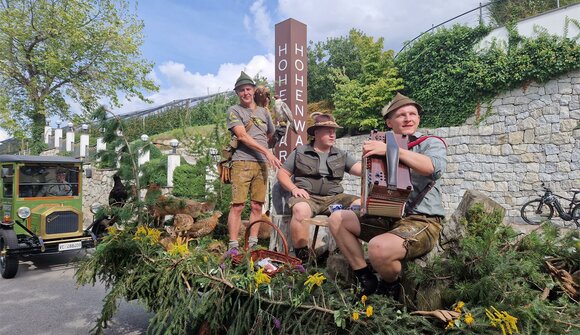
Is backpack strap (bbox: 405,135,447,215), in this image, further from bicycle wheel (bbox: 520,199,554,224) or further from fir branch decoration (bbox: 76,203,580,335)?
bicycle wheel (bbox: 520,199,554,224)

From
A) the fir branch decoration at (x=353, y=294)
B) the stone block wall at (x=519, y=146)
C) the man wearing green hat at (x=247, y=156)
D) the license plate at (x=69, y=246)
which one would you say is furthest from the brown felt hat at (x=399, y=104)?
the stone block wall at (x=519, y=146)

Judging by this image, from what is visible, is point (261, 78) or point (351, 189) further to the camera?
point (351, 189)

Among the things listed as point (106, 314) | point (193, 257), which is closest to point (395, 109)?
point (193, 257)

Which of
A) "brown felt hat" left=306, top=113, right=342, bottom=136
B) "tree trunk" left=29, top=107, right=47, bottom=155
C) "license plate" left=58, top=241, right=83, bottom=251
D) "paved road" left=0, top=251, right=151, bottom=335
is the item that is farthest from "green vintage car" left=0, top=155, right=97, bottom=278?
"tree trunk" left=29, top=107, right=47, bottom=155

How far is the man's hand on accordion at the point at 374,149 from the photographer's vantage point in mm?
1706

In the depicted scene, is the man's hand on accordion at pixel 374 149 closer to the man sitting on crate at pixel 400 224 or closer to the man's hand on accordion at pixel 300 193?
the man sitting on crate at pixel 400 224

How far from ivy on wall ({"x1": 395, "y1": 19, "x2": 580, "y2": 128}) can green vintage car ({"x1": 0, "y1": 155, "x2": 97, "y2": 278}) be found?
27.3 ft

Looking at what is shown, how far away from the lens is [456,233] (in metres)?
2.06

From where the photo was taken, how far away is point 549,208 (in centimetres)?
802

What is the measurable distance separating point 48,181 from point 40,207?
20.2 inches

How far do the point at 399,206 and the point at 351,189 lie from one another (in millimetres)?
9095

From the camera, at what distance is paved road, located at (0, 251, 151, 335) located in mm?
3654

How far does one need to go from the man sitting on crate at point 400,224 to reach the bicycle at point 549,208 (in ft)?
22.3

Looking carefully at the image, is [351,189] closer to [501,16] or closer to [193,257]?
[501,16]
